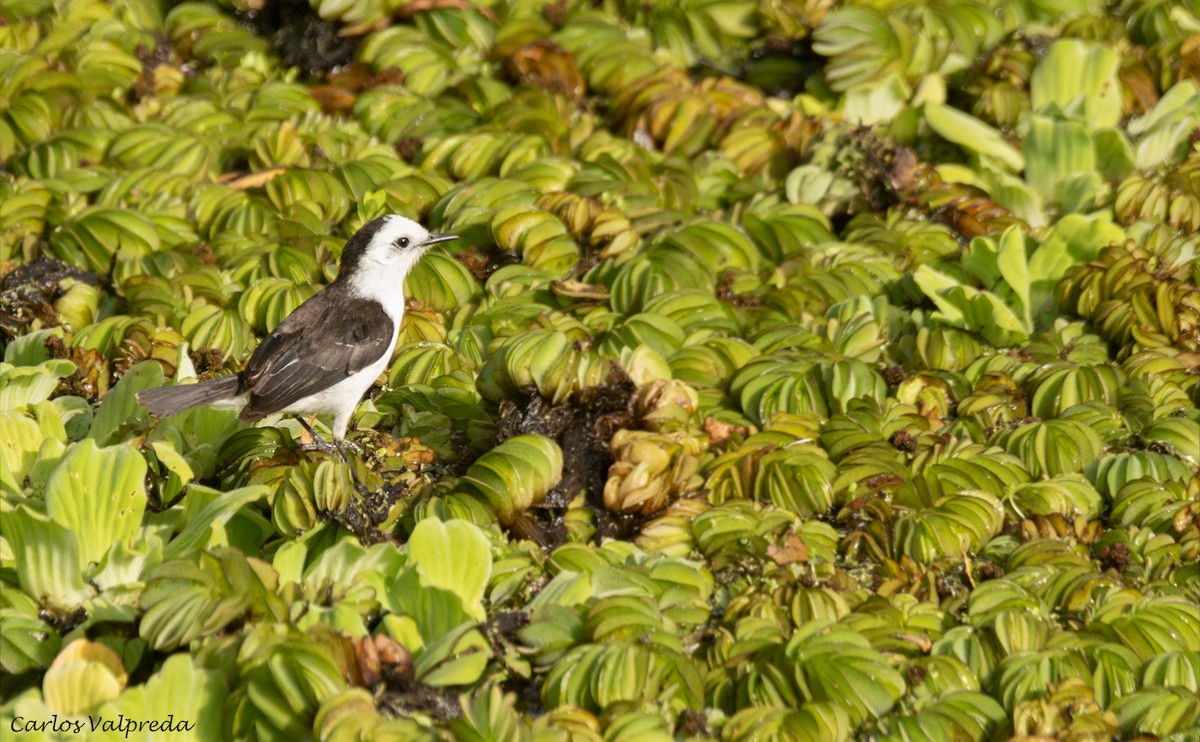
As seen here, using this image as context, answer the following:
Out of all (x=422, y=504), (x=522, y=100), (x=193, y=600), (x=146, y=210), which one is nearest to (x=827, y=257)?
(x=522, y=100)

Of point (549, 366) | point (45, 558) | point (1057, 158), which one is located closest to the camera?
point (45, 558)

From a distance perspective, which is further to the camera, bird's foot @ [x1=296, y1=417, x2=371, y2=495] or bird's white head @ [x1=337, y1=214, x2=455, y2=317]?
bird's white head @ [x1=337, y1=214, x2=455, y2=317]

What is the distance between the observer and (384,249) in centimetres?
611

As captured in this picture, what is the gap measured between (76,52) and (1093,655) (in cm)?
662

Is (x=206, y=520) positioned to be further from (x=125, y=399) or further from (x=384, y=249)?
(x=384, y=249)

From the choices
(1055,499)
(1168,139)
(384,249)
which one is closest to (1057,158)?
(1168,139)

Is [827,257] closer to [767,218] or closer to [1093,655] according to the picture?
[767,218]

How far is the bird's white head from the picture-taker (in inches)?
238

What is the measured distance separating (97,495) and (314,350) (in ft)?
4.37

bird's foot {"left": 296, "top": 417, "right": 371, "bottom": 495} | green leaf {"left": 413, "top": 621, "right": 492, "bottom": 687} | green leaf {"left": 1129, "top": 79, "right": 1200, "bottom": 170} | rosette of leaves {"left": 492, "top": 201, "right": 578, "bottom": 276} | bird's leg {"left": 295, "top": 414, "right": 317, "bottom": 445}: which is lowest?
bird's leg {"left": 295, "top": 414, "right": 317, "bottom": 445}

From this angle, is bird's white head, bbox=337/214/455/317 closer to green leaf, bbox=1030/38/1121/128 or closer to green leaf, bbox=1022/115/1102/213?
green leaf, bbox=1022/115/1102/213

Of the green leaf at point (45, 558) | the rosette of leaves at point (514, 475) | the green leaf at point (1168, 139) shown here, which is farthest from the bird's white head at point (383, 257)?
the green leaf at point (1168, 139)

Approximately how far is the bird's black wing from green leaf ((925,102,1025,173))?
340 centimetres

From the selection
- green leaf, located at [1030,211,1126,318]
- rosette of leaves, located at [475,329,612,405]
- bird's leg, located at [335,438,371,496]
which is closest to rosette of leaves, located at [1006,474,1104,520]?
green leaf, located at [1030,211,1126,318]
